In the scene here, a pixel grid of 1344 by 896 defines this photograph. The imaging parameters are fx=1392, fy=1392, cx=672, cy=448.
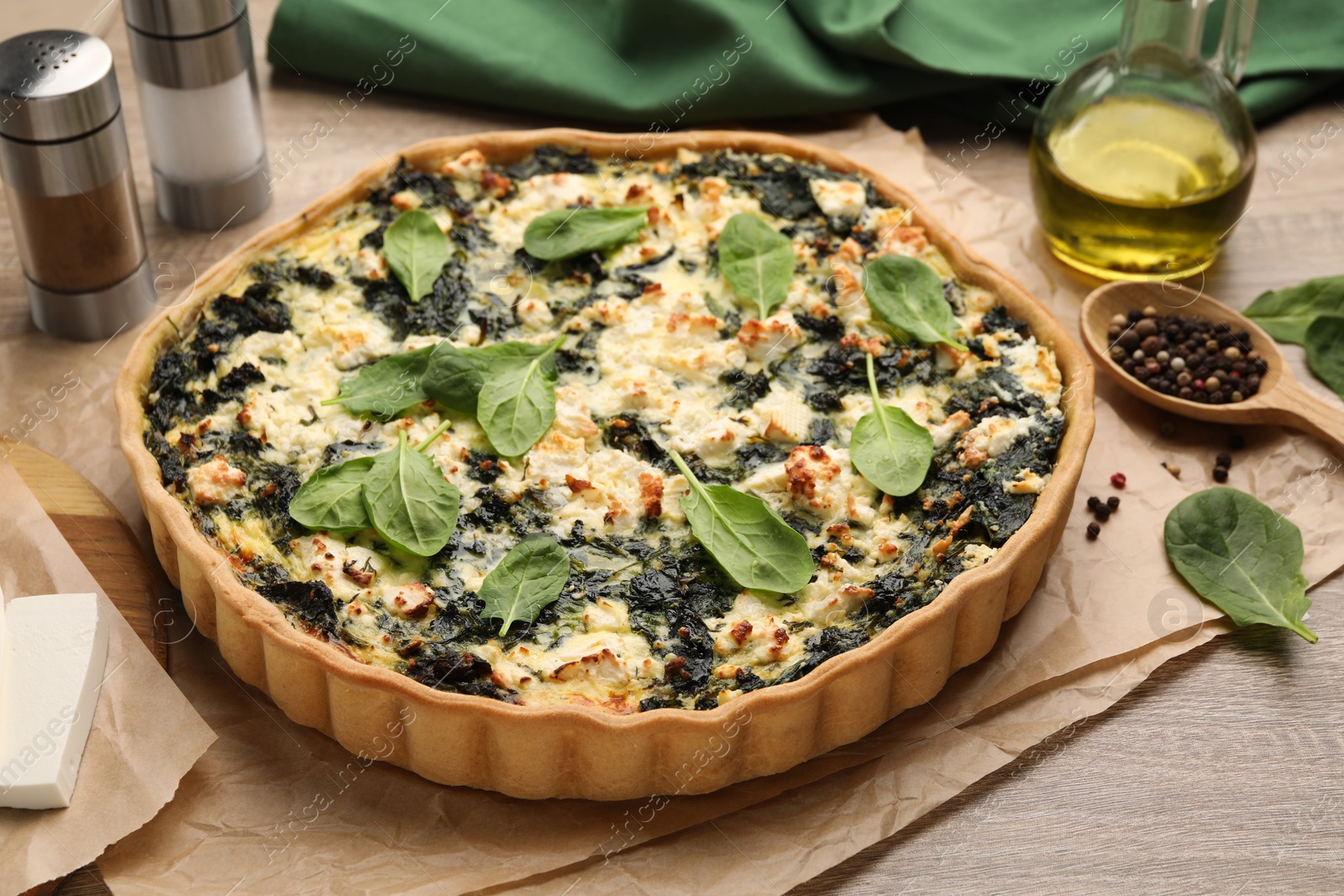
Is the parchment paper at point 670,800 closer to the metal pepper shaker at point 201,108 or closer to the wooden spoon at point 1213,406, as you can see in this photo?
the wooden spoon at point 1213,406

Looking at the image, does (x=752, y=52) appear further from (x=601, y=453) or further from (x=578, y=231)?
(x=601, y=453)

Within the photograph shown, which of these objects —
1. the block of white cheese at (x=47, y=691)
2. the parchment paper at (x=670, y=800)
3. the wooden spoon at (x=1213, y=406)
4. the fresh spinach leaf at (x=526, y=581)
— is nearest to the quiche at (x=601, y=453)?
the fresh spinach leaf at (x=526, y=581)

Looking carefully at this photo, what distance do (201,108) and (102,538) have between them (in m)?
1.69

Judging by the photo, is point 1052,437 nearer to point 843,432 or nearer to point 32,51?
point 843,432

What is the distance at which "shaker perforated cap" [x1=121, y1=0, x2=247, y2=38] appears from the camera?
4.55 meters

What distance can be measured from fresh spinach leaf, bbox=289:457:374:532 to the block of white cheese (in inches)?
22.0

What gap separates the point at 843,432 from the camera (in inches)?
155

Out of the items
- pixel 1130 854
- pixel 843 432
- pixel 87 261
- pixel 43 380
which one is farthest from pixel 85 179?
pixel 1130 854

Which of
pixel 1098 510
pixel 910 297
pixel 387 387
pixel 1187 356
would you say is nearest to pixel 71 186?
pixel 387 387

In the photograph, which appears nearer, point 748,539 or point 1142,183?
point 748,539

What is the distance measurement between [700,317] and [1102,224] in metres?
1.48

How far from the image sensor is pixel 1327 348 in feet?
14.9

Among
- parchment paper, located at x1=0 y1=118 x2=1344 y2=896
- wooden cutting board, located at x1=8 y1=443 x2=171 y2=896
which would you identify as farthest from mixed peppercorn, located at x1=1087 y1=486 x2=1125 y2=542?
wooden cutting board, located at x1=8 y1=443 x2=171 y2=896

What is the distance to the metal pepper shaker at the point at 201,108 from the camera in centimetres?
460
